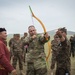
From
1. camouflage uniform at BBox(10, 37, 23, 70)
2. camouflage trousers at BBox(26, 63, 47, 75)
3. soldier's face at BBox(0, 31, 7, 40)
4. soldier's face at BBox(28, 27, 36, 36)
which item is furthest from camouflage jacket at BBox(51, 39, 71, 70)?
camouflage uniform at BBox(10, 37, 23, 70)

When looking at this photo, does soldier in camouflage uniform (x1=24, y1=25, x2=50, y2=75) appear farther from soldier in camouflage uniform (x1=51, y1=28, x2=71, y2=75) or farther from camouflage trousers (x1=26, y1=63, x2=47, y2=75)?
soldier in camouflage uniform (x1=51, y1=28, x2=71, y2=75)

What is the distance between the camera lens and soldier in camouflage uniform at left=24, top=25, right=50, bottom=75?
31.4ft

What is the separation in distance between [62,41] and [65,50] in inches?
14.9

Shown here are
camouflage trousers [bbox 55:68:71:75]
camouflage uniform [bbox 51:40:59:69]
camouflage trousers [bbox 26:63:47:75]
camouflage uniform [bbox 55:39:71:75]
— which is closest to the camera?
camouflage trousers [bbox 26:63:47:75]

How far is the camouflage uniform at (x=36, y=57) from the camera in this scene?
377 inches

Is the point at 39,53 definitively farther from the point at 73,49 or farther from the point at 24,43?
the point at 73,49

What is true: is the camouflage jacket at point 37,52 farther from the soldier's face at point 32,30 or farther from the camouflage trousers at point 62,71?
the camouflage trousers at point 62,71

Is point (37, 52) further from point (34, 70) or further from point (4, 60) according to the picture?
point (4, 60)

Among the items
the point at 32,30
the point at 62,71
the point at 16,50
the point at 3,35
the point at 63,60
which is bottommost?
the point at 62,71

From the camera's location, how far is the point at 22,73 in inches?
611

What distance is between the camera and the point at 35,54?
9688 mm

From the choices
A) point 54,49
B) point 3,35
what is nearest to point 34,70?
point 3,35

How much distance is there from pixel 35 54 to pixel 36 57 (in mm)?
90

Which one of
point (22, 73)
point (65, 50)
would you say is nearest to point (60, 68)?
point (65, 50)
